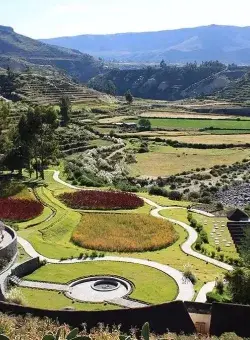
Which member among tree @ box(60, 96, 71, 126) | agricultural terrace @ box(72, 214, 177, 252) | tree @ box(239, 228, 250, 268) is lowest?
agricultural terrace @ box(72, 214, 177, 252)

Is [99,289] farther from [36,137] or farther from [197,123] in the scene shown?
[197,123]

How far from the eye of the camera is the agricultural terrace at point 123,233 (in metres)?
39.4

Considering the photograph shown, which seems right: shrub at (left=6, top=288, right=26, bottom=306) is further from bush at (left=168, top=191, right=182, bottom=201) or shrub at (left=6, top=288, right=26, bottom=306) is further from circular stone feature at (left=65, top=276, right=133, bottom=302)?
bush at (left=168, top=191, right=182, bottom=201)

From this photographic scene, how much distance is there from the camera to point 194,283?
1286 inches

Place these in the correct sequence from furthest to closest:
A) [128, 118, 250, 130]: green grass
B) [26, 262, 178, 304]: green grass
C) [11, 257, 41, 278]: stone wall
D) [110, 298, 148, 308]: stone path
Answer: [128, 118, 250, 130]: green grass
[11, 257, 41, 278]: stone wall
[26, 262, 178, 304]: green grass
[110, 298, 148, 308]: stone path

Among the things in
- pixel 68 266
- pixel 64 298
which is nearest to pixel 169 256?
pixel 68 266

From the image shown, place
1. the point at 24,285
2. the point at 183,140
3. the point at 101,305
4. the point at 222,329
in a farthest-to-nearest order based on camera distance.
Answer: the point at 183,140
the point at 24,285
the point at 101,305
the point at 222,329

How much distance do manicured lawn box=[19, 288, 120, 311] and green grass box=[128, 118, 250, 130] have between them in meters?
99.8

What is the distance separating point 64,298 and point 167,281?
6775mm

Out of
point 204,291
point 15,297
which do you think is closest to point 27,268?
point 15,297

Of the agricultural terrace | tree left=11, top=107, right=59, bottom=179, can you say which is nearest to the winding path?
the agricultural terrace

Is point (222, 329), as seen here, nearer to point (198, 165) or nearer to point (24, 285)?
point (24, 285)

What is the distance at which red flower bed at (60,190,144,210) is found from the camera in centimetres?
5003

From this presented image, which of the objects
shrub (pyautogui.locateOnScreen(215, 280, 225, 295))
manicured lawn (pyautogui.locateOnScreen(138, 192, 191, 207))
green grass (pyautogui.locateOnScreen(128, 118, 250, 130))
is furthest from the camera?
green grass (pyautogui.locateOnScreen(128, 118, 250, 130))
